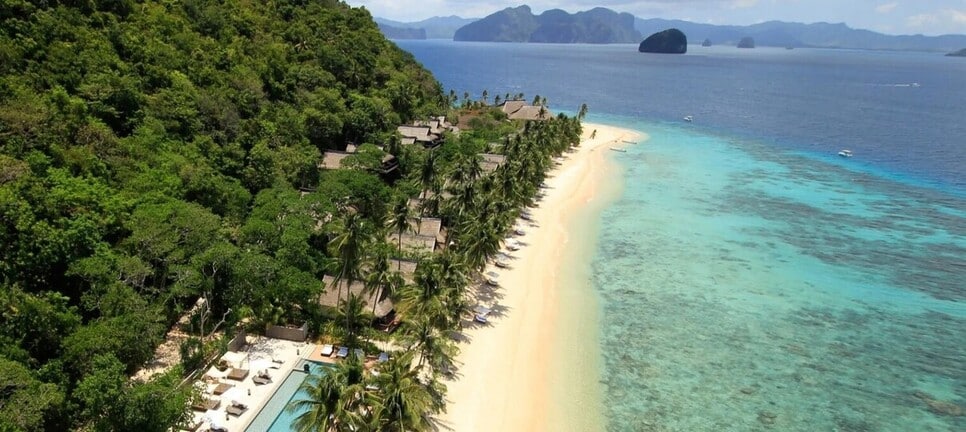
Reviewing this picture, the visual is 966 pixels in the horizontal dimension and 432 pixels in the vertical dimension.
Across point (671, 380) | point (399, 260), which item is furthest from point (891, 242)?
point (399, 260)

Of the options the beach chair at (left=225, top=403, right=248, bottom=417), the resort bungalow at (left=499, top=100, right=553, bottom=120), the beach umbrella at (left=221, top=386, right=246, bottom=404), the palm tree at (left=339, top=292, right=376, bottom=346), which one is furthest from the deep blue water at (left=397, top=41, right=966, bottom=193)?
the beach chair at (left=225, top=403, right=248, bottom=417)

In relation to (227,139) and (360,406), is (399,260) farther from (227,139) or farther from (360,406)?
(227,139)

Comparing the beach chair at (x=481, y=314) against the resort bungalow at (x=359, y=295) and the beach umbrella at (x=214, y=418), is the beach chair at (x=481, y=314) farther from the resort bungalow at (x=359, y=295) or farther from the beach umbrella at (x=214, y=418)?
the beach umbrella at (x=214, y=418)

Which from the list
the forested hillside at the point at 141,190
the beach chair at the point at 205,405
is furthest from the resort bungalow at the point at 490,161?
the beach chair at the point at 205,405

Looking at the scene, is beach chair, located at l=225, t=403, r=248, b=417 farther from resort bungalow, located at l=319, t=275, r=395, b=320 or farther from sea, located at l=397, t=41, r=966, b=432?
sea, located at l=397, t=41, r=966, b=432

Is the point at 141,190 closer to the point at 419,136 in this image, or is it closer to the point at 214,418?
the point at 214,418

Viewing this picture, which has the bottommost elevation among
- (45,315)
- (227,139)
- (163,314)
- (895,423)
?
(895,423)
